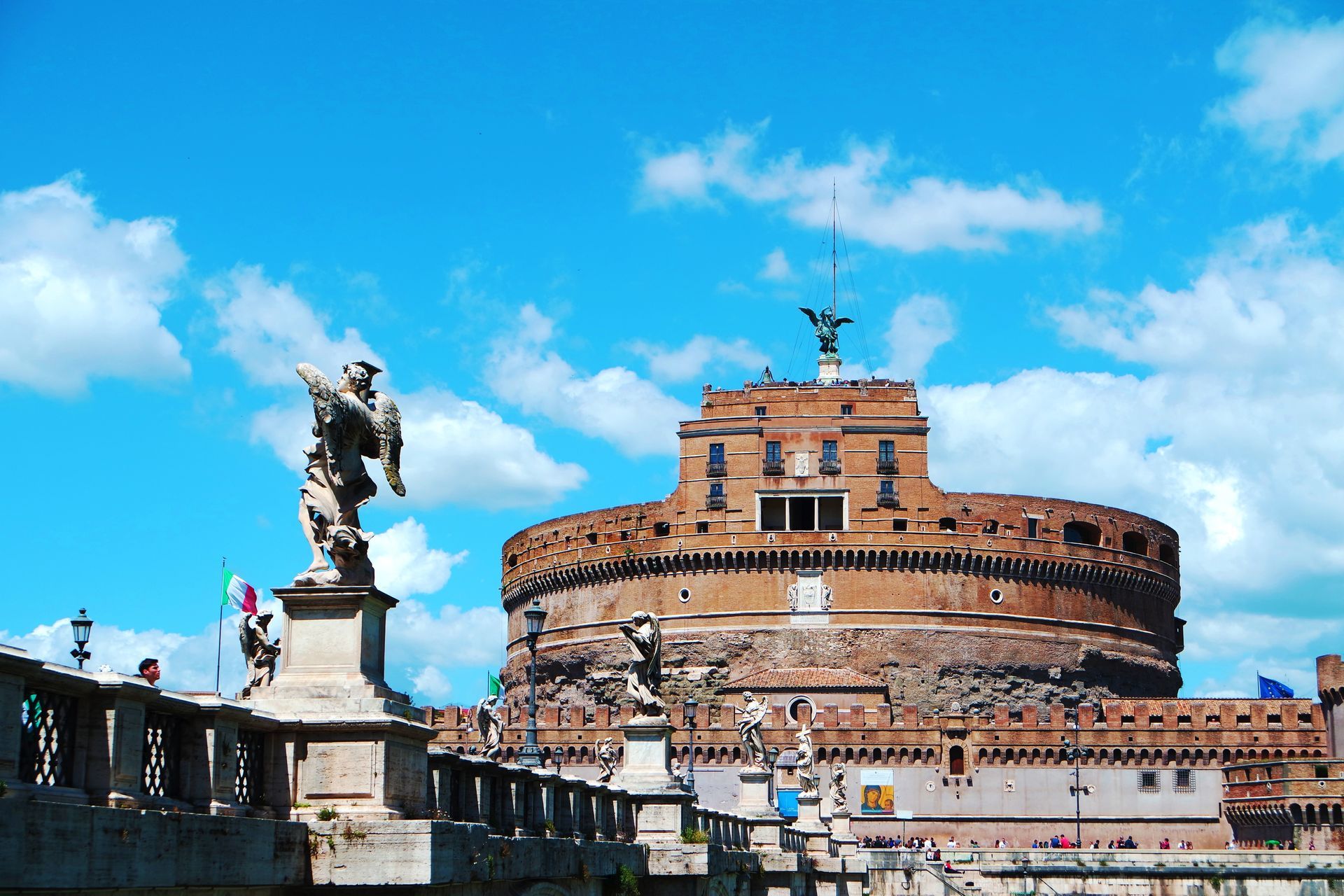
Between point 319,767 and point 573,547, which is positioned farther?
point 573,547

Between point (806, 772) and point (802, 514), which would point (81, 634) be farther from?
point (802, 514)

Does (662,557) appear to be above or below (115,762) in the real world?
above

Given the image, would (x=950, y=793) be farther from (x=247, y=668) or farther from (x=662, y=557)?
(x=247, y=668)

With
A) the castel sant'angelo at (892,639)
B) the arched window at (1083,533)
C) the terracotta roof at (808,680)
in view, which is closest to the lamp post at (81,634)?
the castel sant'angelo at (892,639)

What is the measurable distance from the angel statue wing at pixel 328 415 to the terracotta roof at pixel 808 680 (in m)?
67.4

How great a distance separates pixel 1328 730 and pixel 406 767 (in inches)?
2799

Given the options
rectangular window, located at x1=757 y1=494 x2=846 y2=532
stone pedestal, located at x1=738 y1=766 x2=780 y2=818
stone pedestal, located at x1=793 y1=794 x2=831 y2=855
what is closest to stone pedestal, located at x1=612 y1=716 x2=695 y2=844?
stone pedestal, located at x1=738 y1=766 x2=780 y2=818

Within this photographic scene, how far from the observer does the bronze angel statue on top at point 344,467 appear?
11461mm

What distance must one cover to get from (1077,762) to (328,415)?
6607cm

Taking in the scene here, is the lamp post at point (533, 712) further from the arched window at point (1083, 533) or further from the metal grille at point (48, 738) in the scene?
the arched window at point (1083, 533)

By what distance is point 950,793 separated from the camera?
73.6m

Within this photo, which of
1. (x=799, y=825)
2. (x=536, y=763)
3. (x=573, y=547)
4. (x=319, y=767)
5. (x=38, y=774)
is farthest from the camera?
(x=573, y=547)

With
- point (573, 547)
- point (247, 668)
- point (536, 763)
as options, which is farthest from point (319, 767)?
point (573, 547)

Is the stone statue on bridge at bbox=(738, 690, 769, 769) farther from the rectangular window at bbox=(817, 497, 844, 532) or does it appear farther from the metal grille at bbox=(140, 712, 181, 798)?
the rectangular window at bbox=(817, 497, 844, 532)
